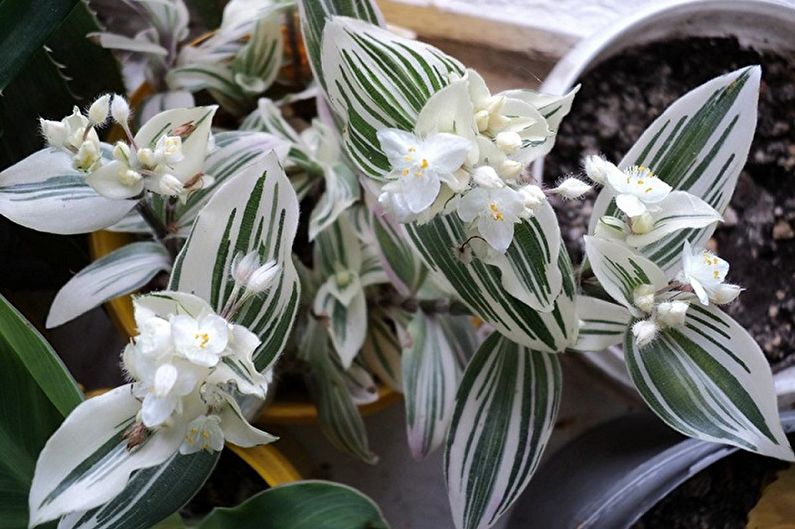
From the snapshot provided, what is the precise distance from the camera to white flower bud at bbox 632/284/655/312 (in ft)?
1.68

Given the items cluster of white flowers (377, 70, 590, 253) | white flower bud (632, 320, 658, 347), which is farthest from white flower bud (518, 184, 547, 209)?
white flower bud (632, 320, 658, 347)

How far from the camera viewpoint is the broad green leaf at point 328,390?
0.83 m

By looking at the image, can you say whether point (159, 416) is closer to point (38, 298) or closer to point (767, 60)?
point (38, 298)

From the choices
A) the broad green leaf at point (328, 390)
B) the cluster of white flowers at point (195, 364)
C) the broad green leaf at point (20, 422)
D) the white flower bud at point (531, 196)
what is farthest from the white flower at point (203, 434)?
the broad green leaf at point (328, 390)

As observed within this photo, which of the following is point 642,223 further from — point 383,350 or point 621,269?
point 383,350

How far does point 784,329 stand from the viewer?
0.86 metres

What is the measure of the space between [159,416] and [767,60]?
32.6 inches

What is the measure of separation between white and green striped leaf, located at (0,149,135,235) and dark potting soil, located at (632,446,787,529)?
52 cm

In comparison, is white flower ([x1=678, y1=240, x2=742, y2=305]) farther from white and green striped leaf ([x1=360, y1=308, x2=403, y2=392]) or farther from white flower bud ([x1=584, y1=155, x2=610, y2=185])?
white and green striped leaf ([x1=360, y1=308, x2=403, y2=392])

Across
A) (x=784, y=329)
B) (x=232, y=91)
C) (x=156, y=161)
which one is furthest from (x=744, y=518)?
(x=232, y=91)

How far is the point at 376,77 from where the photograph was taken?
501mm

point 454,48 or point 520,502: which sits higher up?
point 454,48

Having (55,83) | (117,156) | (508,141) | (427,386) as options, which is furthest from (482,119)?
(55,83)

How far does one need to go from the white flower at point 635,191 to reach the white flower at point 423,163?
110 mm
